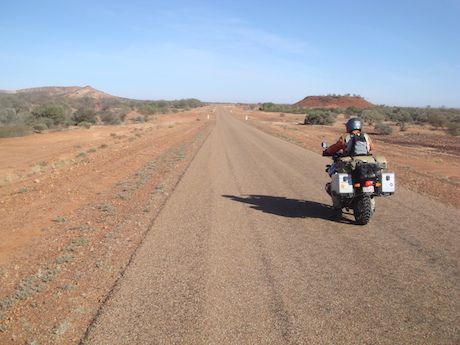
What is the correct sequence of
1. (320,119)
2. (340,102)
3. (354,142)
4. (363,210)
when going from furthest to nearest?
(340,102)
(320,119)
(354,142)
(363,210)

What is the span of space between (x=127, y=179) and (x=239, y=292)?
8437 mm

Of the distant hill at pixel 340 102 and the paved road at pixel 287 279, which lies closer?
the paved road at pixel 287 279

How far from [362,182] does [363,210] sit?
578mm

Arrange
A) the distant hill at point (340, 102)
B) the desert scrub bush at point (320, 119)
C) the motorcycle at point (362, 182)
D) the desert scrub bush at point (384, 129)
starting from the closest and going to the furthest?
the motorcycle at point (362, 182) → the desert scrub bush at point (384, 129) → the desert scrub bush at point (320, 119) → the distant hill at point (340, 102)

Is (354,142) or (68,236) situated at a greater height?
(354,142)

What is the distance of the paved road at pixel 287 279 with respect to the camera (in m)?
3.26

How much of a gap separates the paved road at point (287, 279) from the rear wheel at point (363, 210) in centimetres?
24

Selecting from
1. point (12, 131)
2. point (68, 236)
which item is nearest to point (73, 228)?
point (68, 236)

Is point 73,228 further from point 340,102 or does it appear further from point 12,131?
point 340,102

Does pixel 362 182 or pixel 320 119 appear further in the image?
pixel 320 119

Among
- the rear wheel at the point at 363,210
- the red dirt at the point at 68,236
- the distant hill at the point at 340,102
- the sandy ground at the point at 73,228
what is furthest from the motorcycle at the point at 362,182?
the distant hill at the point at 340,102

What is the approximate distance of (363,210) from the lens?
6.05 metres

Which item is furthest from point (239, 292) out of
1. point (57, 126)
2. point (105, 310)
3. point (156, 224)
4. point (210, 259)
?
point (57, 126)

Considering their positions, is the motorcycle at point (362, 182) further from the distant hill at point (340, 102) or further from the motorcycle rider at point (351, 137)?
the distant hill at point (340, 102)
